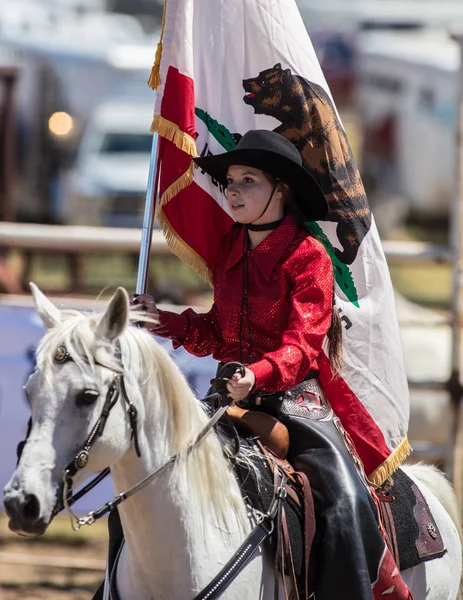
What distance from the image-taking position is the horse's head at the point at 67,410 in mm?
2928

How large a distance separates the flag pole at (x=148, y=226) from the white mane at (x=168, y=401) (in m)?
0.65

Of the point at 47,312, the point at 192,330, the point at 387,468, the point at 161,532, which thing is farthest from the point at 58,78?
the point at 161,532

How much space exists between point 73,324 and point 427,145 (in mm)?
19242

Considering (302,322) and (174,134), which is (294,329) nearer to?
(302,322)

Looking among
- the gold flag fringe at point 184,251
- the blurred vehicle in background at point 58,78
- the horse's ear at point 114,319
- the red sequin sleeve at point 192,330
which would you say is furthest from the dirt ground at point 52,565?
the blurred vehicle in background at point 58,78

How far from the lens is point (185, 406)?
11.0 feet

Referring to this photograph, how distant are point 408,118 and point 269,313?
1955 centimetres

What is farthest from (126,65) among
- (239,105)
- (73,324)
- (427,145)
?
(73,324)

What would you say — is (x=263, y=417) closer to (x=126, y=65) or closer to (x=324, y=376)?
(x=324, y=376)

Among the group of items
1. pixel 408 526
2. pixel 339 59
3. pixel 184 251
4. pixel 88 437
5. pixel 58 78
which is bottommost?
pixel 408 526

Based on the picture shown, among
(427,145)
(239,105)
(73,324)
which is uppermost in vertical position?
(427,145)

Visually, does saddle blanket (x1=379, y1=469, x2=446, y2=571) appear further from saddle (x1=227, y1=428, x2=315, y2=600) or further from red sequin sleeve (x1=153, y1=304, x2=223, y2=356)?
red sequin sleeve (x1=153, y1=304, x2=223, y2=356)

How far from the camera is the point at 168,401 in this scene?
332 centimetres

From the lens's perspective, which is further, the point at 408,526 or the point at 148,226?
the point at 148,226
